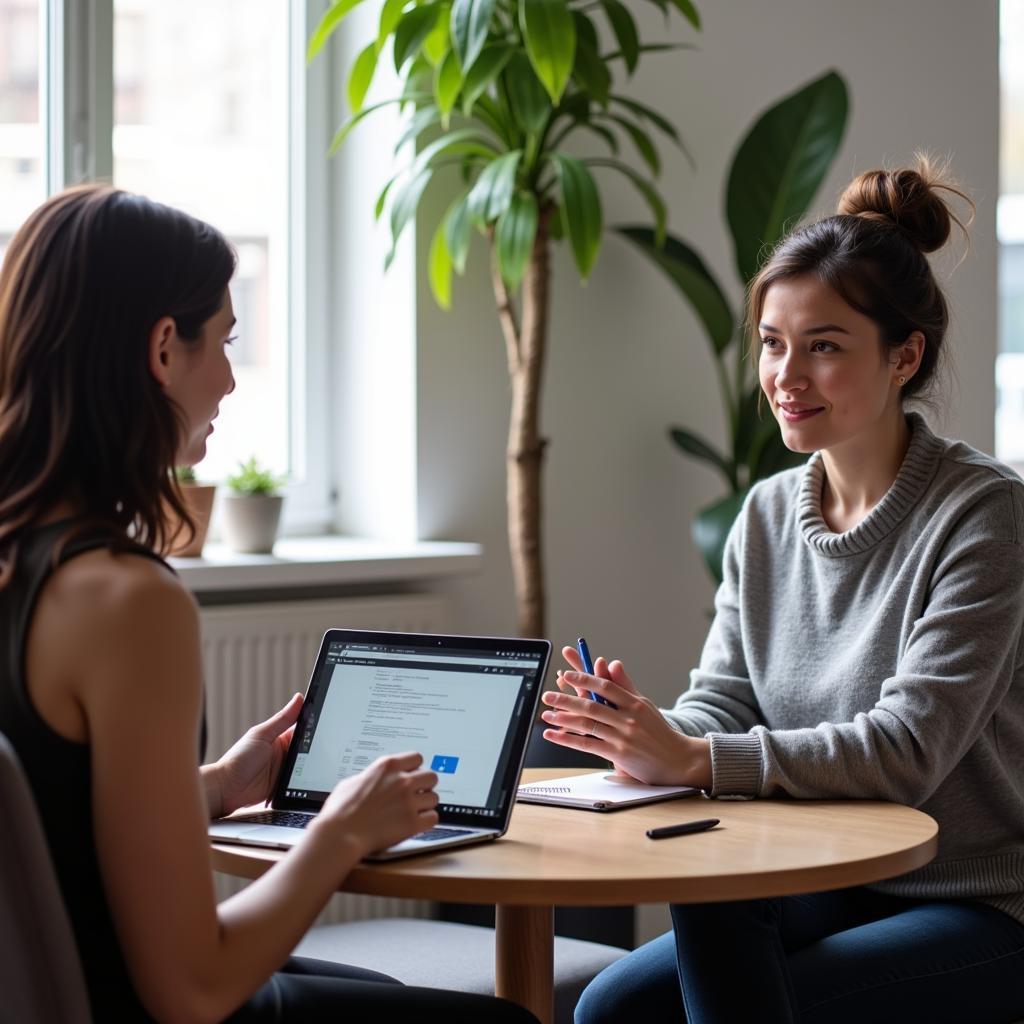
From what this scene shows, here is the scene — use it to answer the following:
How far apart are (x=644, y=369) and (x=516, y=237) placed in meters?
0.70

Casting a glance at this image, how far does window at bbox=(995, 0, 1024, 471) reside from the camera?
4453 mm

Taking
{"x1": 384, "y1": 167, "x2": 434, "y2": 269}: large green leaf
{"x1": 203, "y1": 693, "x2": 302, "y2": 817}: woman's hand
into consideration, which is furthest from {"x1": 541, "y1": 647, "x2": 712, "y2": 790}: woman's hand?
{"x1": 384, "y1": 167, "x2": 434, "y2": 269}: large green leaf

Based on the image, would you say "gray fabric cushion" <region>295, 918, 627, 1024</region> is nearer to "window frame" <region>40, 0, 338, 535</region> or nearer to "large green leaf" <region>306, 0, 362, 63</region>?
"window frame" <region>40, 0, 338, 535</region>

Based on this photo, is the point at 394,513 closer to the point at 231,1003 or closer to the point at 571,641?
the point at 571,641

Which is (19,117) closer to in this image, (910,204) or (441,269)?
(441,269)

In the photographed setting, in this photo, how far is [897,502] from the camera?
6.06 feet

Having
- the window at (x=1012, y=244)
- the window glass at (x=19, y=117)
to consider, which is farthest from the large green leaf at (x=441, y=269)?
the window at (x=1012, y=244)

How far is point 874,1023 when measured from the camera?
1.61 m

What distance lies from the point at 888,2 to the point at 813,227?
186 cm

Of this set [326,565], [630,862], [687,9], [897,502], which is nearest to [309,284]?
[326,565]

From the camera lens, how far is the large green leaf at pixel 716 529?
110 inches

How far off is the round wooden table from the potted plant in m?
1.22

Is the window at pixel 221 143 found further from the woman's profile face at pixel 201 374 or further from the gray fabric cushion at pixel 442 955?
the woman's profile face at pixel 201 374

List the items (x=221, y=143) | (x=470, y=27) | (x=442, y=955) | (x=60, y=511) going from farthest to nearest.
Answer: (x=221, y=143) < (x=470, y=27) < (x=442, y=955) < (x=60, y=511)
